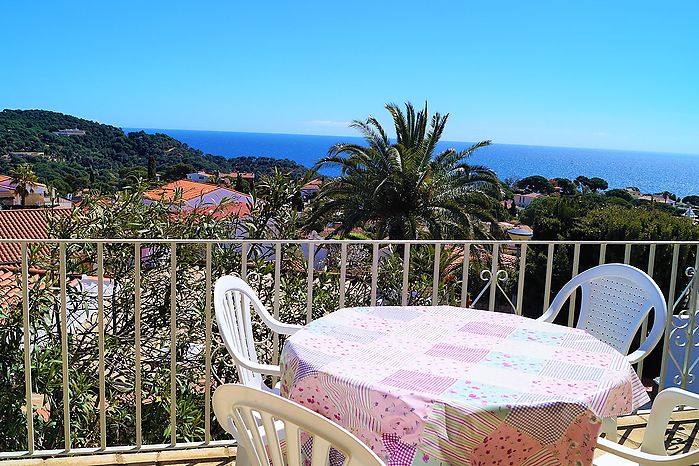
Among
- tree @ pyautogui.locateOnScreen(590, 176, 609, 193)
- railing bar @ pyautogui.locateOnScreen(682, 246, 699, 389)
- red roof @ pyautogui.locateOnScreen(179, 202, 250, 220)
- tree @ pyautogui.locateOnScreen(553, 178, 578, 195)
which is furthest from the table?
tree @ pyautogui.locateOnScreen(590, 176, 609, 193)

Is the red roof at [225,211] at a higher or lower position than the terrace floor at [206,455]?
higher

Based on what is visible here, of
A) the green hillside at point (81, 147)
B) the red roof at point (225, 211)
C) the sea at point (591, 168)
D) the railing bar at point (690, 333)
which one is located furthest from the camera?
the sea at point (591, 168)

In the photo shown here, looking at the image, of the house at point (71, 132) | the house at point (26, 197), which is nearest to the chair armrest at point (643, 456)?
the house at point (26, 197)

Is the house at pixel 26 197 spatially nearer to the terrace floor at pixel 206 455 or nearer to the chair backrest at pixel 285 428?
the terrace floor at pixel 206 455

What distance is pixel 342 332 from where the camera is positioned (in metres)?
1.92

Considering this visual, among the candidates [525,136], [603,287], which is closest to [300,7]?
[603,287]

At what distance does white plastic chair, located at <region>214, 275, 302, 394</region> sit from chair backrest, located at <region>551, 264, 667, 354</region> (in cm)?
119

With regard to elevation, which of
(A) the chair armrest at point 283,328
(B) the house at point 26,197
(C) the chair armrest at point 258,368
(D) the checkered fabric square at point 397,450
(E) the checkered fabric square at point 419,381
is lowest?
(B) the house at point 26,197

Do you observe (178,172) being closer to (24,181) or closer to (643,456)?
(24,181)

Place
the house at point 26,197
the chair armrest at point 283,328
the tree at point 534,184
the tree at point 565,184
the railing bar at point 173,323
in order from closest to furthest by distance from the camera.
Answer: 1. the chair armrest at point 283,328
2. the railing bar at point 173,323
3. the house at point 26,197
4. the tree at point 565,184
5. the tree at point 534,184

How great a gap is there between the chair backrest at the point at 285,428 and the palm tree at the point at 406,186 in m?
12.9

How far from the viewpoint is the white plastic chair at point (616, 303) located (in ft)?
7.60

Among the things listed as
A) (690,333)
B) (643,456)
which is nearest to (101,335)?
(643,456)

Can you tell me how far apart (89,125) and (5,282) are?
31317mm
